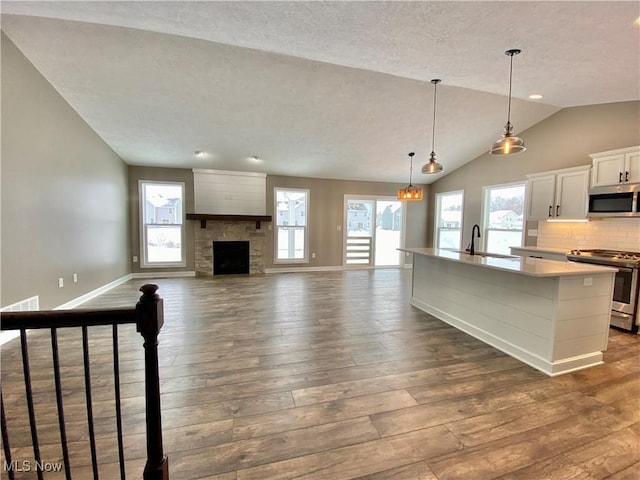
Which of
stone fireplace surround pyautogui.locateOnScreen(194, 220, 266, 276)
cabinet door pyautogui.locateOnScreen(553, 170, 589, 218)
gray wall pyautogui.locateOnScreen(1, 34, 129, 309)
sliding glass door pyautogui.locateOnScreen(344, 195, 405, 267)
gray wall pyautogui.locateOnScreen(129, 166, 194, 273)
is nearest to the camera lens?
gray wall pyautogui.locateOnScreen(1, 34, 129, 309)

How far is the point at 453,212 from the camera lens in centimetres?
753

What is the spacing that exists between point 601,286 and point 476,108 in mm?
3248

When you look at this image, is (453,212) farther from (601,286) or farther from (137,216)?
(137,216)

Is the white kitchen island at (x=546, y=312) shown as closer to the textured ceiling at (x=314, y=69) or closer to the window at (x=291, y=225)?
the textured ceiling at (x=314, y=69)

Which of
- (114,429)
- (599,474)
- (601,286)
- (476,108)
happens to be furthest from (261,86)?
(599,474)

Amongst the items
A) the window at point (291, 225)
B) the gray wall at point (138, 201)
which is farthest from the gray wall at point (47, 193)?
the window at point (291, 225)

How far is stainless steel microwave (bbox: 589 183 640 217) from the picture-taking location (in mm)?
3591

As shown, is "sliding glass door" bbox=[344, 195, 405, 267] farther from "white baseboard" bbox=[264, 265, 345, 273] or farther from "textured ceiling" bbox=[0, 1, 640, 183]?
"textured ceiling" bbox=[0, 1, 640, 183]

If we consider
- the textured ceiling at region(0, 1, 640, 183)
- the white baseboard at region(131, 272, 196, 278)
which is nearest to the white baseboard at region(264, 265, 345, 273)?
the white baseboard at region(131, 272, 196, 278)

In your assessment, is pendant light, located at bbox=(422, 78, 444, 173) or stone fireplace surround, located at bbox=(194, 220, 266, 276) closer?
pendant light, located at bbox=(422, 78, 444, 173)

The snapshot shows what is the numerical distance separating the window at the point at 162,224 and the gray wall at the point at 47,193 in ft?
3.90

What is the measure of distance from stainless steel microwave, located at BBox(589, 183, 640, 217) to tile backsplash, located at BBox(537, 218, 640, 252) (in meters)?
0.35

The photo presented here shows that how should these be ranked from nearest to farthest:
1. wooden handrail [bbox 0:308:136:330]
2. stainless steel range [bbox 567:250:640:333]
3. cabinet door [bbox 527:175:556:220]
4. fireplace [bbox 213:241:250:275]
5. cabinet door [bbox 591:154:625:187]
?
wooden handrail [bbox 0:308:136:330] < stainless steel range [bbox 567:250:640:333] < cabinet door [bbox 591:154:625:187] < cabinet door [bbox 527:175:556:220] < fireplace [bbox 213:241:250:275]

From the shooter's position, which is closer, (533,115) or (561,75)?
(561,75)
